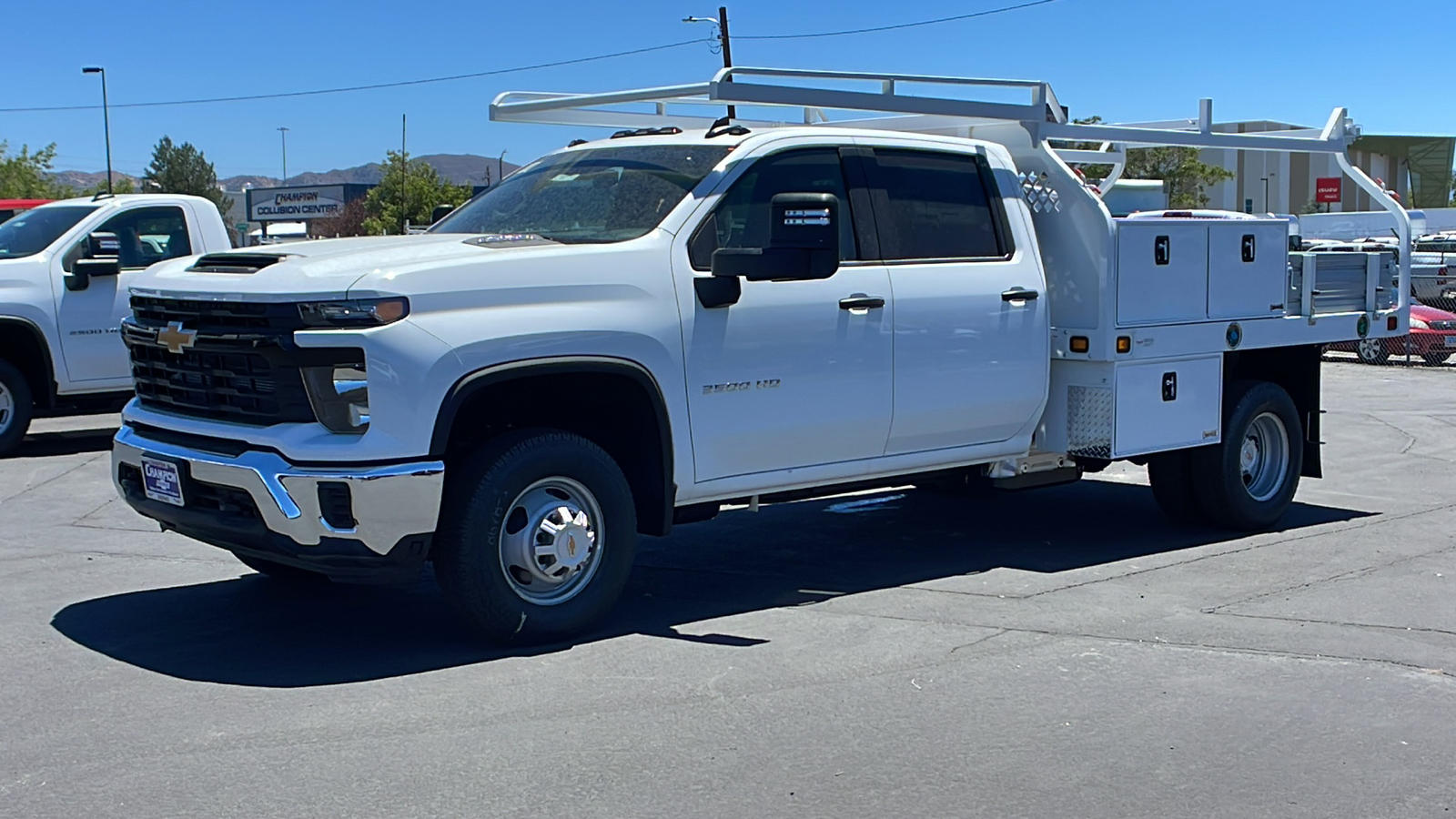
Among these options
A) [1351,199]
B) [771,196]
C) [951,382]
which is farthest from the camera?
[1351,199]

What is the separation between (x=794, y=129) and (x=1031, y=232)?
1504 mm

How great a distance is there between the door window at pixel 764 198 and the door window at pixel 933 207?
0.20m

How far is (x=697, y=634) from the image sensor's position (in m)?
6.32

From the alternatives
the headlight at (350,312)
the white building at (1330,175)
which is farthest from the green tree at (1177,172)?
the headlight at (350,312)

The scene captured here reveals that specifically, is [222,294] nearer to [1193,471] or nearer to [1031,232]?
[1031,232]

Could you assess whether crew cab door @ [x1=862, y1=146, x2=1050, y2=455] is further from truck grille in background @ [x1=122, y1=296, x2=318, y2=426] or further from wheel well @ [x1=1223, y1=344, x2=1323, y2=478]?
truck grille in background @ [x1=122, y1=296, x2=318, y2=426]

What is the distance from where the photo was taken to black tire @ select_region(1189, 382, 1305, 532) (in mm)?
8609

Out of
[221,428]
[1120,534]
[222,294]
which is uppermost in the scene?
[222,294]

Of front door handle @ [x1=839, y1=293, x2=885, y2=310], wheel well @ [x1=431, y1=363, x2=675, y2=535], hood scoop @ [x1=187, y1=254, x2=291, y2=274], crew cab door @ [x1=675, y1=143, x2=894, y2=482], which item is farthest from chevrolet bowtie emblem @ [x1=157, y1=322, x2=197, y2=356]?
front door handle @ [x1=839, y1=293, x2=885, y2=310]

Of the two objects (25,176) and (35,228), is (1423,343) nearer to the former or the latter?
(35,228)

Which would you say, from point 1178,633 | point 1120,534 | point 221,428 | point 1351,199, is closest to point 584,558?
point 221,428

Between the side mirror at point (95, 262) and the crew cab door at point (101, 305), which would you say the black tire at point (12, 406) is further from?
the side mirror at point (95, 262)

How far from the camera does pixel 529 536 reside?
589cm

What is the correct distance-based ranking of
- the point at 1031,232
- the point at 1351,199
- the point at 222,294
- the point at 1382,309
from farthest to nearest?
the point at 1351,199 → the point at 1382,309 → the point at 1031,232 → the point at 222,294
